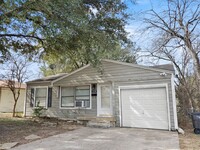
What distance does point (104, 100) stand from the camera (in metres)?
10.9

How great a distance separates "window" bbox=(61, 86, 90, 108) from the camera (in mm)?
11485

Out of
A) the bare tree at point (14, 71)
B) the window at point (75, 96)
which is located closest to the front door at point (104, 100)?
the window at point (75, 96)

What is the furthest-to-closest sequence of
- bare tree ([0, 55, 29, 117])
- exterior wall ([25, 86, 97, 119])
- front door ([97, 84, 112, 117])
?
bare tree ([0, 55, 29, 117])
exterior wall ([25, 86, 97, 119])
front door ([97, 84, 112, 117])

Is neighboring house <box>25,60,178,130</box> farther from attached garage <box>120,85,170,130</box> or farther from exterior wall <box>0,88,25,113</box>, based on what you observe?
exterior wall <box>0,88,25,113</box>

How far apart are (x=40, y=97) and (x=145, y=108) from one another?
8.15m

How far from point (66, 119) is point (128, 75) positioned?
520cm

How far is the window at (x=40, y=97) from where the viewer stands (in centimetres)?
1334

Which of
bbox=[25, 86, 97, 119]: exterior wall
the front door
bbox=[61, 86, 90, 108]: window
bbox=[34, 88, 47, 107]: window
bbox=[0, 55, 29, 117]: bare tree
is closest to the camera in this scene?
the front door

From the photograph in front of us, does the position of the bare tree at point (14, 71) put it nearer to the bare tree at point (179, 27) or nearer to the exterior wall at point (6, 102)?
the exterior wall at point (6, 102)

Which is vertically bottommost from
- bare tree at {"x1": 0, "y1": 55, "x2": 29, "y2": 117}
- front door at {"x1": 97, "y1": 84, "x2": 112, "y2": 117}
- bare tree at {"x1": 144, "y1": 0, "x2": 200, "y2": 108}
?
front door at {"x1": 97, "y1": 84, "x2": 112, "y2": 117}

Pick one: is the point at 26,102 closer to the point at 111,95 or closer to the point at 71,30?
the point at 111,95

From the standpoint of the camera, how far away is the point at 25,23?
8289mm

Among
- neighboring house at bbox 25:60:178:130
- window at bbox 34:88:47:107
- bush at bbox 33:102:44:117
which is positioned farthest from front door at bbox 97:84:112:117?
window at bbox 34:88:47:107

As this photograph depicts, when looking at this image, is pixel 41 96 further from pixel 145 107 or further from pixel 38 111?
pixel 145 107
